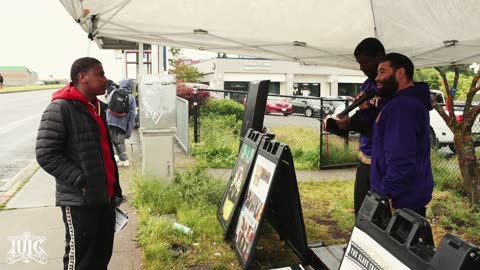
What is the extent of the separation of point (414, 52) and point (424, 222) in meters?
3.72

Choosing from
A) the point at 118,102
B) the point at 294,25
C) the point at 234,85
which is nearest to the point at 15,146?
the point at 118,102

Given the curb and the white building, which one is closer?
the curb

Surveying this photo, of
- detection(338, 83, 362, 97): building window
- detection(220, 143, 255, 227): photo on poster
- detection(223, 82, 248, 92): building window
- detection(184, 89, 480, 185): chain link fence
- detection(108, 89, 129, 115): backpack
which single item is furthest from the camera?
detection(338, 83, 362, 97): building window

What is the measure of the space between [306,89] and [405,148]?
45.7m

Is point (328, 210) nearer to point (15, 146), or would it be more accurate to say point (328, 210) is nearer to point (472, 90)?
point (472, 90)

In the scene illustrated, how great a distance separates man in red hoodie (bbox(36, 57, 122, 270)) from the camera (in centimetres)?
277

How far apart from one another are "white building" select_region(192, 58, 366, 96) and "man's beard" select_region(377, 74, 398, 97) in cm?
3952

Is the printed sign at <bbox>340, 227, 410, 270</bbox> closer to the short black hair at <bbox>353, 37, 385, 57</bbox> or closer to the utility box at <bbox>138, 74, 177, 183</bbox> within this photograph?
the short black hair at <bbox>353, 37, 385, 57</bbox>

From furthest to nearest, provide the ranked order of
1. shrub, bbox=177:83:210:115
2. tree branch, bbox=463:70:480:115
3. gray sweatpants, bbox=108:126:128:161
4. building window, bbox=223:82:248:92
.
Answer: building window, bbox=223:82:248:92
shrub, bbox=177:83:210:115
gray sweatpants, bbox=108:126:128:161
tree branch, bbox=463:70:480:115

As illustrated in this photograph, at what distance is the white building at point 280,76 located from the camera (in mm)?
43750

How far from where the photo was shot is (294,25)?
4.64 metres

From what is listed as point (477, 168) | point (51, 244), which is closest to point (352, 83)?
point (477, 168)

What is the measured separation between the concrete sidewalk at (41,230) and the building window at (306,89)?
39519 mm

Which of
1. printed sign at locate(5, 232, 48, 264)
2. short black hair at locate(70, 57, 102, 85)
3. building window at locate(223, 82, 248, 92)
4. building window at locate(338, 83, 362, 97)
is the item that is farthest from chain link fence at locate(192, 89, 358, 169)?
building window at locate(338, 83, 362, 97)
